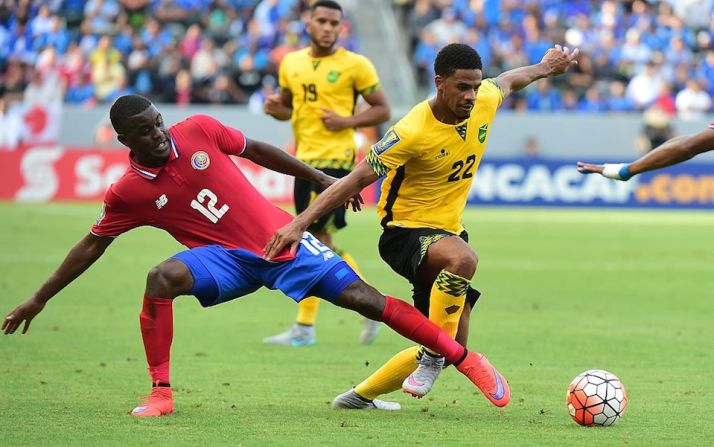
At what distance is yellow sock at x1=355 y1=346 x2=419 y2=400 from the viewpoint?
758 centimetres

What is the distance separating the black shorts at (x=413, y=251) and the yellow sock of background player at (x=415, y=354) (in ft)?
0.62

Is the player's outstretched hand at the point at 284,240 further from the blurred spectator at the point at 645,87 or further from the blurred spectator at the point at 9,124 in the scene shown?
the blurred spectator at the point at 645,87

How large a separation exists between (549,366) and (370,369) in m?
1.38

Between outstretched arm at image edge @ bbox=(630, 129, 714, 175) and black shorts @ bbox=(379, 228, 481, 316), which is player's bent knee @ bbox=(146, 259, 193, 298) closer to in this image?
black shorts @ bbox=(379, 228, 481, 316)

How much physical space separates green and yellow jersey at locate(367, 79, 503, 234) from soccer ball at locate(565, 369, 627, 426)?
1.35 metres

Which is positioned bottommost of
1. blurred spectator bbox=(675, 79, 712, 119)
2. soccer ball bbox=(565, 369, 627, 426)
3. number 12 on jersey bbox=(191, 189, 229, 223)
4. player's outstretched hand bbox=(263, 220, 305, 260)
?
soccer ball bbox=(565, 369, 627, 426)

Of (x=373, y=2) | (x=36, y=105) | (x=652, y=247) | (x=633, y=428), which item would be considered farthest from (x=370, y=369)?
(x=373, y=2)

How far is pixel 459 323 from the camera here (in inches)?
310

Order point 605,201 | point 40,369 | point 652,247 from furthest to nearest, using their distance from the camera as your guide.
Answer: point 605,201 → point 652,247 → point 40,369

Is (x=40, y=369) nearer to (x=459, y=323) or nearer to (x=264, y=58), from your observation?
(x=459, y=323)

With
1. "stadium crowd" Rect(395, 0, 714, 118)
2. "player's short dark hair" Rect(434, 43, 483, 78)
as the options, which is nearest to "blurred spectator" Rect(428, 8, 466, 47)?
"stadium crowd" Rect(395, 0, 714, 118)

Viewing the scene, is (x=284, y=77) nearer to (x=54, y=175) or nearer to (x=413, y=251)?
(x=413, y=251)

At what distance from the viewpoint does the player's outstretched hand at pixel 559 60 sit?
822 centimetres

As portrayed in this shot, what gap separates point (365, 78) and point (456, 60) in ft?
13.6
